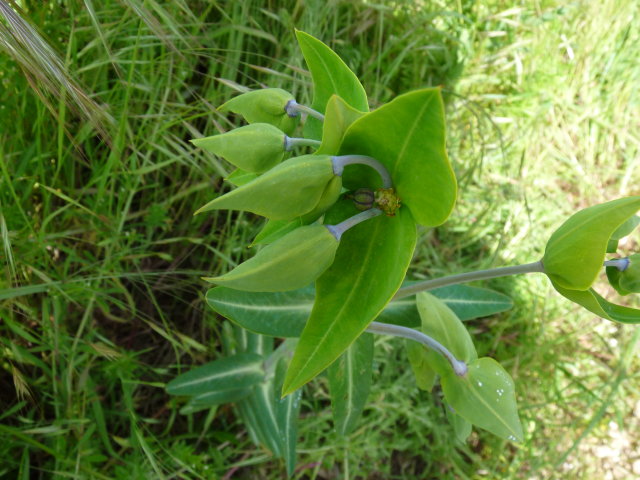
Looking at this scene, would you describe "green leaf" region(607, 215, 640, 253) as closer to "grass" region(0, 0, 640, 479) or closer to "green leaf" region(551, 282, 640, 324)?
"green leaf" region(551, 282, 640, 324)

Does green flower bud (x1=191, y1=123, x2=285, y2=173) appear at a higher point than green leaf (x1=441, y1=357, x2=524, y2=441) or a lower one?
higher

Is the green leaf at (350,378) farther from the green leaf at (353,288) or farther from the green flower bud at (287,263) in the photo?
the green flower bud at (287,263)

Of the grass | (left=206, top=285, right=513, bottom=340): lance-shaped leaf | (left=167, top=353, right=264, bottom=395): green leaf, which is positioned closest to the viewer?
(left=206, top=285, right=513, bottom=340): lance-shaped leaf

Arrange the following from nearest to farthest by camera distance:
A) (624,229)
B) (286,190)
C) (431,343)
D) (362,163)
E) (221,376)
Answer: (286,190), (362,163), (624,229), (431,343), (221,376)

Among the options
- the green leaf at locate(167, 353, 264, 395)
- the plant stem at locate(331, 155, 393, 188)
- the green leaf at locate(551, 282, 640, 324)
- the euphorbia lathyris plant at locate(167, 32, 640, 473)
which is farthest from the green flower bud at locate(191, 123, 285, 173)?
the green leaf at locate(167, 353, 264, 395)

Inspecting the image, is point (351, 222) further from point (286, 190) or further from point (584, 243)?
point (584, 243)

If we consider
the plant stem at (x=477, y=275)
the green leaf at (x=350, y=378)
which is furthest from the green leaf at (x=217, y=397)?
the plant stem at (x=477, y=275)

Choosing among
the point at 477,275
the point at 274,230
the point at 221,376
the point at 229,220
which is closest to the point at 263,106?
the point at 274,230
